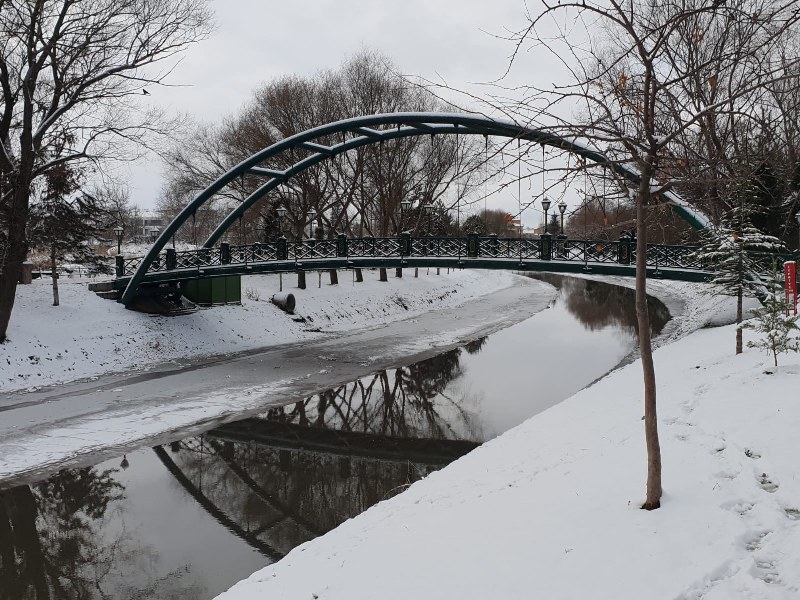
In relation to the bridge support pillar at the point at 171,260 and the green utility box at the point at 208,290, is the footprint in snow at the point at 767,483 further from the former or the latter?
the green utility box at the point at 208,290

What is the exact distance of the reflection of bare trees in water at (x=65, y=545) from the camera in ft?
26.1

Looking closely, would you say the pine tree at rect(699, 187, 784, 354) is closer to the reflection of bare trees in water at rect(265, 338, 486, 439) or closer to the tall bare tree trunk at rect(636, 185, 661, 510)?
the reflection of bare trees in water at rect(265, 338, 486, 439)

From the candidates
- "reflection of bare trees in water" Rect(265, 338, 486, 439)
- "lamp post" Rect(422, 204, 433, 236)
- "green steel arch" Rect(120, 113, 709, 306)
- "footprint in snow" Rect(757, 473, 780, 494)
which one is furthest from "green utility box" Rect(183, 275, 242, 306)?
"footprint in snow" Rect(757, 473, 780, 494)

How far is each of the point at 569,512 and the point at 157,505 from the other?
7525 mm

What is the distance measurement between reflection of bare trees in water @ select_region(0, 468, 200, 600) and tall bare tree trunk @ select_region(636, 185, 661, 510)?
5923 millimetres

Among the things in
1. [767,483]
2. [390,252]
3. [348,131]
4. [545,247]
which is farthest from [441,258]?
[767,483]

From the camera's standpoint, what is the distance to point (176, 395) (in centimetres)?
1802

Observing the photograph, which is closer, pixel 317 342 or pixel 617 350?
pixel 617 350

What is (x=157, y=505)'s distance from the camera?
10.7m

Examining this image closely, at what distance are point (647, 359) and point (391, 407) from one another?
12.0 m

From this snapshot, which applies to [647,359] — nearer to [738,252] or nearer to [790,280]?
[738,252]

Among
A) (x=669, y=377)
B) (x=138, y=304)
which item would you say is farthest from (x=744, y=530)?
(x=138, y=304)

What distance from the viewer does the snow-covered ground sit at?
4.89m

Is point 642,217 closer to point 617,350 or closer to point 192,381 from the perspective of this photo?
point 192,381
